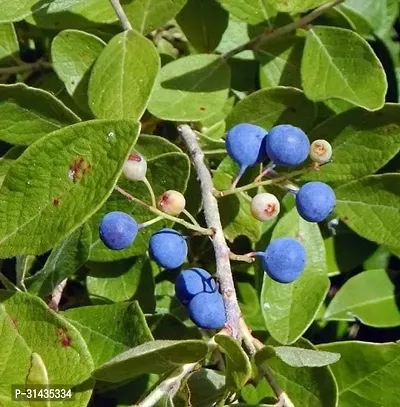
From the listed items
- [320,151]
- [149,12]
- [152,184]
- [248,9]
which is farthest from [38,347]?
[248,9]

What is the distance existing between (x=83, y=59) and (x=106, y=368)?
0.77m

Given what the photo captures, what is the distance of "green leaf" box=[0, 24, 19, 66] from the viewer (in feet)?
6.44

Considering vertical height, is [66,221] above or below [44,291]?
above

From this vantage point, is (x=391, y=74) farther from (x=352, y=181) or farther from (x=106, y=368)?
(x=106, y=368)

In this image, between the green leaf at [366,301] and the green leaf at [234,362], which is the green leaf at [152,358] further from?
the green leaf at [366,301]

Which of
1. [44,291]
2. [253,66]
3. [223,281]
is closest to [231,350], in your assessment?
[223,281]

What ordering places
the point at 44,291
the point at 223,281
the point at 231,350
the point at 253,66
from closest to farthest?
the point at 231,350 < the point at 223,281 < the point at 44,291 < the point at 253,66

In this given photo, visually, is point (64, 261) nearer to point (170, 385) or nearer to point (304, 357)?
point (170, 385)

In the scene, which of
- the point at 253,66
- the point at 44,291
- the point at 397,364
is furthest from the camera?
the point at 253,66

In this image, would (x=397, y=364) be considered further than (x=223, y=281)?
Yes

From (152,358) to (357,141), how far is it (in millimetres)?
736

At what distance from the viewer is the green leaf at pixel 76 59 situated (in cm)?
173

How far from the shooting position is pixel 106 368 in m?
1.22

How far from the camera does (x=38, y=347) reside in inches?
58.8
